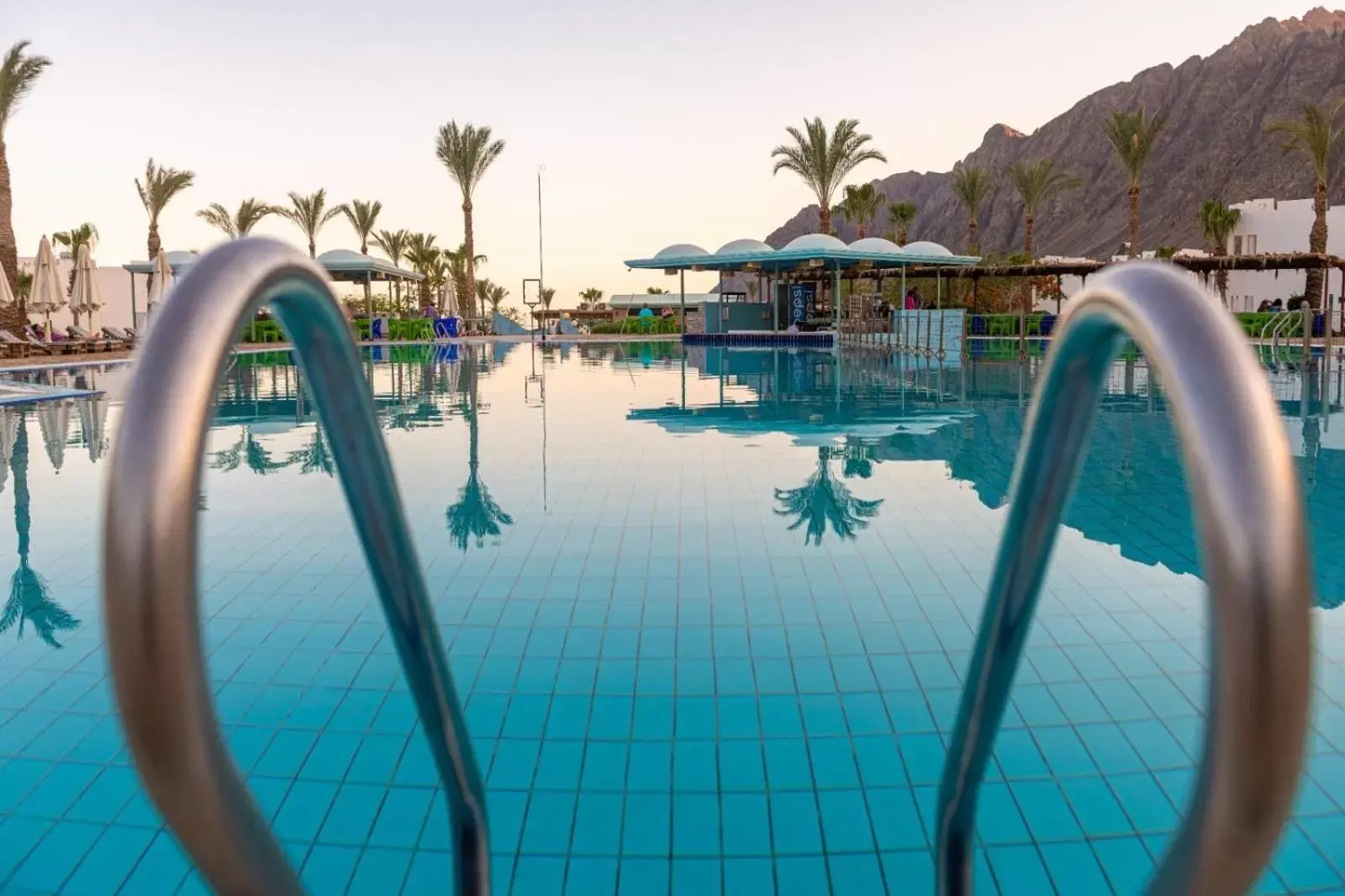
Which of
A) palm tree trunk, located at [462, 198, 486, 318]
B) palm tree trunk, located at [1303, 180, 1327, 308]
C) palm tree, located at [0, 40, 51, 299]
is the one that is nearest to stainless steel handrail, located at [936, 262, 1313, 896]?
palm tree, located at [0, 40, 51, 299]

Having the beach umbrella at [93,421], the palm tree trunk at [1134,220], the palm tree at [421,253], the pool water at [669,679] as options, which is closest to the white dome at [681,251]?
the palm tree trunk at [1134,220]

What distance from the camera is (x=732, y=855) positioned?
9.28 feet

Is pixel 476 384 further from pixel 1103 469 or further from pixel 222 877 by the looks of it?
pixel 222 877

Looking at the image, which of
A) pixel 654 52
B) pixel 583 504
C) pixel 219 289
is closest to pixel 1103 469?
pixel 583 504

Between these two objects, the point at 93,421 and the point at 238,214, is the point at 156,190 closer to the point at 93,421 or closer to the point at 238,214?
the point at 238,214

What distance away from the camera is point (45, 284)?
22.1 metres

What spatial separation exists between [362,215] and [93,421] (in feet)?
110

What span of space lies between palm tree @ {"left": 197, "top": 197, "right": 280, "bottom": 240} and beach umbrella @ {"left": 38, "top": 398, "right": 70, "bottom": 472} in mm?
25845

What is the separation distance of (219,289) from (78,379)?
1824 centimetres

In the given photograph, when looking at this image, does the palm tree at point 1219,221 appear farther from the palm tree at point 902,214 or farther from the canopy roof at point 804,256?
the canopy roof at point 804,256

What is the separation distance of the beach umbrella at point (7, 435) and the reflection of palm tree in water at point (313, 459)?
2.11m

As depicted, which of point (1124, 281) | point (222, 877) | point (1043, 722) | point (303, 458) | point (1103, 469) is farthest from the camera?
point (303, 458)

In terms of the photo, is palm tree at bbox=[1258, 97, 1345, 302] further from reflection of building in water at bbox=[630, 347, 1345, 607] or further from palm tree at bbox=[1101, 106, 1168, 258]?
reflection of building in water at bbox=[630, 347, 1345, 607]

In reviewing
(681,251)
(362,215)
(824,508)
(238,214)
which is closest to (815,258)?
(681,251)
